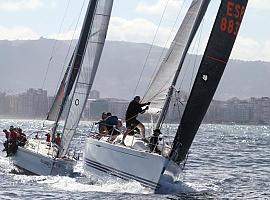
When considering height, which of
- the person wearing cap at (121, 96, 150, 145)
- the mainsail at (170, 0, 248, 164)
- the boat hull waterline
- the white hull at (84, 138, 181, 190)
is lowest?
the boat hull waterline

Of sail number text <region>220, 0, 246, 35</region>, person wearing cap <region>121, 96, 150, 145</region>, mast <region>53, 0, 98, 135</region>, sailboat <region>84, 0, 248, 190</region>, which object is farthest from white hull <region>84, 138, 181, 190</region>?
sail number text <region>220, 0, 246, 35</region>

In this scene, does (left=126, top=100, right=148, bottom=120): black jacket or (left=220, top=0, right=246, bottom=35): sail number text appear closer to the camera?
(left=220, top=0, right=246, bottom=35): sail number text

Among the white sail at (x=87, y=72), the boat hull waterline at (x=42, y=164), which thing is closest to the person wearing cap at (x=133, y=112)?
the white sail at (x=87, y=72)

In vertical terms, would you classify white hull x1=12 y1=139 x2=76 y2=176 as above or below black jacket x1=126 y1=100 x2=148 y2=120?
below

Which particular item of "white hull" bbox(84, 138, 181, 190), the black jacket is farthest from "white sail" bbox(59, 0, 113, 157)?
the black jacket

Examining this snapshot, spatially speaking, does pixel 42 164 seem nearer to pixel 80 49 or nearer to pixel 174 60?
pixel 80 49

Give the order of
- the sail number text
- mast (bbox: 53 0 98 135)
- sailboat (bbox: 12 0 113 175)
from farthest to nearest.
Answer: mast (bbox: 53 0 98 135) < sailboat (bbox: 12 0 113 175) < the sail number text

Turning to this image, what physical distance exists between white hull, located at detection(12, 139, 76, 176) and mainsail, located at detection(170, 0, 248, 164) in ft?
16.0

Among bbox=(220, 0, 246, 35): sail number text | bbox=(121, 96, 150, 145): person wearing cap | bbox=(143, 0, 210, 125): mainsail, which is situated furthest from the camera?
bbox=(121, 96, 150, 145): person wearing cap

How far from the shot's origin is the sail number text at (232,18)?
16856 millimetres

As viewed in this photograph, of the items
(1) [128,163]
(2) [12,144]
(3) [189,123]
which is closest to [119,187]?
(1) [128,163]

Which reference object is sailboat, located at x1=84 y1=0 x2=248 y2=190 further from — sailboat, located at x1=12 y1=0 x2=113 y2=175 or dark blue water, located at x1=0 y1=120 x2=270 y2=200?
sailboat, located at x1=12 y1=0 x2=113 y2=175

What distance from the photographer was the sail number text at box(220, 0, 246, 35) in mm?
16856

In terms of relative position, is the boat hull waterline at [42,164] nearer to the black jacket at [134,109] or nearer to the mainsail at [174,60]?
the black jacket at [134,109]
